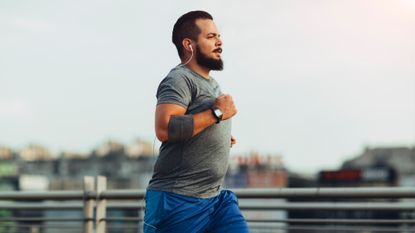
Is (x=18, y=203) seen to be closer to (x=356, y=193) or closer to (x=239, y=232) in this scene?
(x=356, y=193)

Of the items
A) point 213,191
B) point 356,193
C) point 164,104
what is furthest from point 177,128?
point 356,193

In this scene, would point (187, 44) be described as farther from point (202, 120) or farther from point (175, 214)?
point (175, 214)

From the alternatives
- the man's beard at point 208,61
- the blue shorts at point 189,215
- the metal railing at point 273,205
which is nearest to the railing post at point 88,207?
the metal railing at point 273,205

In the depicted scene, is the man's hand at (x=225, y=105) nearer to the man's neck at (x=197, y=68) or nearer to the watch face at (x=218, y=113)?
the watch face at (x=218, y=113)

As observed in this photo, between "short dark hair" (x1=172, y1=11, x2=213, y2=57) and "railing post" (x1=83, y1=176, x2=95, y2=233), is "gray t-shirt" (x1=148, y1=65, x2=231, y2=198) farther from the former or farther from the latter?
"railing post" (x1=83, y1=176, x2=95, y2=233)

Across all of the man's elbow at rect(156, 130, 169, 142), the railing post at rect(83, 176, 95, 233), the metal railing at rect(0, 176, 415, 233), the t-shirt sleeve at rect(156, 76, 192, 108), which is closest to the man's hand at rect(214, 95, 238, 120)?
the t-shirt sleeve at rect(156, 76, 192, 108)

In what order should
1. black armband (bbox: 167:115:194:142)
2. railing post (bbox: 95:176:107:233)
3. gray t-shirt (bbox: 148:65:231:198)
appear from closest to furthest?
black armband (bbox: 167:115:194:142)
gray t-shirt (bbox: 148:65:231:198)
railing post (bbox: 95:176:107:233)

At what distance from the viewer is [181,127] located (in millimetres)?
3836

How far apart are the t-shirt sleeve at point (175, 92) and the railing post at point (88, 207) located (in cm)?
327

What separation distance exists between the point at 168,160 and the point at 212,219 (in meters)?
0.36

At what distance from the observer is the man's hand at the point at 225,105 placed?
3920mm

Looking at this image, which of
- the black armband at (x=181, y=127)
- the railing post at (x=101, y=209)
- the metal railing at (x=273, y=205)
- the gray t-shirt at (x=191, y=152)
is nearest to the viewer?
the black armband at (x=181, y=127)

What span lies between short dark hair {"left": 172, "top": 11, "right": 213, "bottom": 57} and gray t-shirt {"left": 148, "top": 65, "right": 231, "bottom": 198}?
0.15 metres

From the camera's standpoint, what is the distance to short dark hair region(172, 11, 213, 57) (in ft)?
13.4
